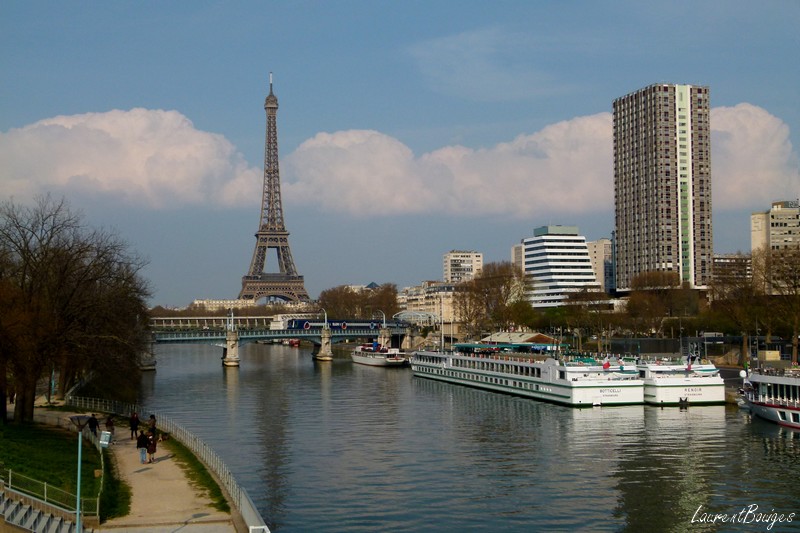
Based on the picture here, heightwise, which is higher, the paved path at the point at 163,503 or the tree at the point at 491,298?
the tree at the point at 491,298

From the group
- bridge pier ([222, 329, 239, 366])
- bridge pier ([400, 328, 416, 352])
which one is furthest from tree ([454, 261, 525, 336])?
bridge pier ([222, 329, 239, 366])

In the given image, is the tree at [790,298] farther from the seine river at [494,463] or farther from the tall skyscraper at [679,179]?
the tall skyscraper at [679,179]

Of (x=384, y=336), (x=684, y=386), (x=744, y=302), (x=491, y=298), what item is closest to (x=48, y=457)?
(x=684, y=386)

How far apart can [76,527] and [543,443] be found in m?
32.6

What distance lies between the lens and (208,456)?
41.7m

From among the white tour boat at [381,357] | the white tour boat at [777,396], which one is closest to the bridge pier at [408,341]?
the white tour boat at [381,357]

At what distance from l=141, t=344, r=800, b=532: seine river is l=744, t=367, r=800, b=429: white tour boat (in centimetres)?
111

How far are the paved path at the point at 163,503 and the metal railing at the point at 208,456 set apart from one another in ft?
2.96

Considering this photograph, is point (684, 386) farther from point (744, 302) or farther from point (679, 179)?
point (679, 179)

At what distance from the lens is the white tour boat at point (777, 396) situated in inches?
2330

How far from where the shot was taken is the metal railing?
2877cm

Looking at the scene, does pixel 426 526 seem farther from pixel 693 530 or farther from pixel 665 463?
pixel 665 463

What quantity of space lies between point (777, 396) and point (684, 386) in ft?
34.2

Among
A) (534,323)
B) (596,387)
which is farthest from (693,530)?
(534,323)
